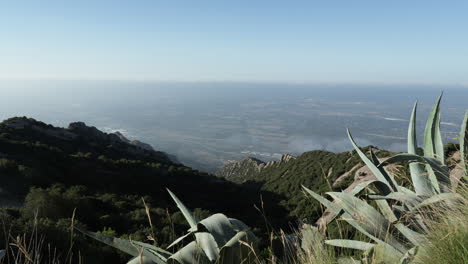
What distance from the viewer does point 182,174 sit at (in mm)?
29125

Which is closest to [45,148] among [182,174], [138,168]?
[138,168]

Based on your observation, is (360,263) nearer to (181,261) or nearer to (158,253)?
(181,261)

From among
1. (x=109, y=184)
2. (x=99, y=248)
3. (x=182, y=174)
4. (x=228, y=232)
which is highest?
(x=228, y=232)

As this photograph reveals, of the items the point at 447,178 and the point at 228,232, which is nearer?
the point at 228,232

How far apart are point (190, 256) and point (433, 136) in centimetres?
286

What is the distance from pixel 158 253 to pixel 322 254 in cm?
127

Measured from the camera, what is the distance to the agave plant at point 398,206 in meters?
2.33

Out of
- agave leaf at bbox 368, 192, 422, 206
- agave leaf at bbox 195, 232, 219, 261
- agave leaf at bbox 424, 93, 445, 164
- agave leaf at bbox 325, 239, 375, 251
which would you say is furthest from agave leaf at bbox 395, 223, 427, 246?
agave leaf at bbox 195, 232, 219, 261

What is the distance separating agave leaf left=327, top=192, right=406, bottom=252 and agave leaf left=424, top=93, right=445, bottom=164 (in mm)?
1187

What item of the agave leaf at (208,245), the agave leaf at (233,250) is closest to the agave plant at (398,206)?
the agave leaf at (233,250)

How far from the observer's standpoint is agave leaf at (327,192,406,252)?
2418 mm

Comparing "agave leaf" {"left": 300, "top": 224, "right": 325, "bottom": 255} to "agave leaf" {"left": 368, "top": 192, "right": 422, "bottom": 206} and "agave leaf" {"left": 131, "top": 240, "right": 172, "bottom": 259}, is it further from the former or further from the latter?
"agave leaf" {"left": 131, "top": 240, "right": 172, "bottom": 259}

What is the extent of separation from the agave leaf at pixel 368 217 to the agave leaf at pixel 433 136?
119 centimetres

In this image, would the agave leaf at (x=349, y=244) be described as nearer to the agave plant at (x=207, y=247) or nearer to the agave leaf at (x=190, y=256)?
the agave plant at (x=207, y=247)
